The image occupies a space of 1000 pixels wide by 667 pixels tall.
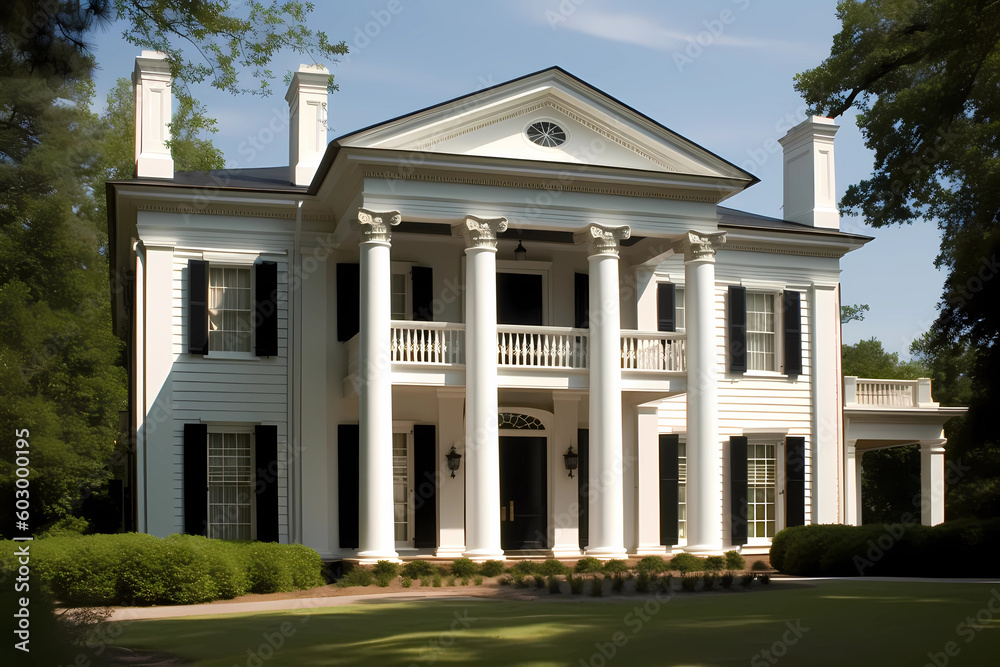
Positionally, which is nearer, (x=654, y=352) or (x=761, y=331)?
(x=654, y=352)

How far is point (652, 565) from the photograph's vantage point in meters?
21.7

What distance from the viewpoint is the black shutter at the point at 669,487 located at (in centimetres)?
2498

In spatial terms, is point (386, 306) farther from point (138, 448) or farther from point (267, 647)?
point (267, 647)

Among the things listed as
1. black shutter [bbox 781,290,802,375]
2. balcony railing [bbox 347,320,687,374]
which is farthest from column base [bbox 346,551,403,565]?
black shutter [bbox 781,290,802,375]

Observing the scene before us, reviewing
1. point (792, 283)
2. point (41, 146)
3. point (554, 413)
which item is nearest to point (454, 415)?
point (554, 413)

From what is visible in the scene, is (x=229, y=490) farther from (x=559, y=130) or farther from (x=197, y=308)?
(x=559, y=130)

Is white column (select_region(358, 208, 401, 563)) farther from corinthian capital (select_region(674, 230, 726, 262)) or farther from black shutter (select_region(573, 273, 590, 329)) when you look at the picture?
corinthian capital (select_region(674, 230, 726, 262))

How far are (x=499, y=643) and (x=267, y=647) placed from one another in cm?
234

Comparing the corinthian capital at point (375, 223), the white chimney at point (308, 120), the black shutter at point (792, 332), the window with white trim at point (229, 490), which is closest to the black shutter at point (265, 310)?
the window with white trim at point (229, 490)

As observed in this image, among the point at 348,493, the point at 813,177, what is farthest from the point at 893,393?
the point at 348,493

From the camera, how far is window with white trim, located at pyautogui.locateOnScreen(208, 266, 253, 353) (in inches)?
915

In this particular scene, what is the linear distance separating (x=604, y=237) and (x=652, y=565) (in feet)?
21.2

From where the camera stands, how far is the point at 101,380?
3556cm

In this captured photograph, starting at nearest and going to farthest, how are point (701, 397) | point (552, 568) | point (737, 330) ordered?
point (552, 568)
point (701, 397)
point (737, 330)
